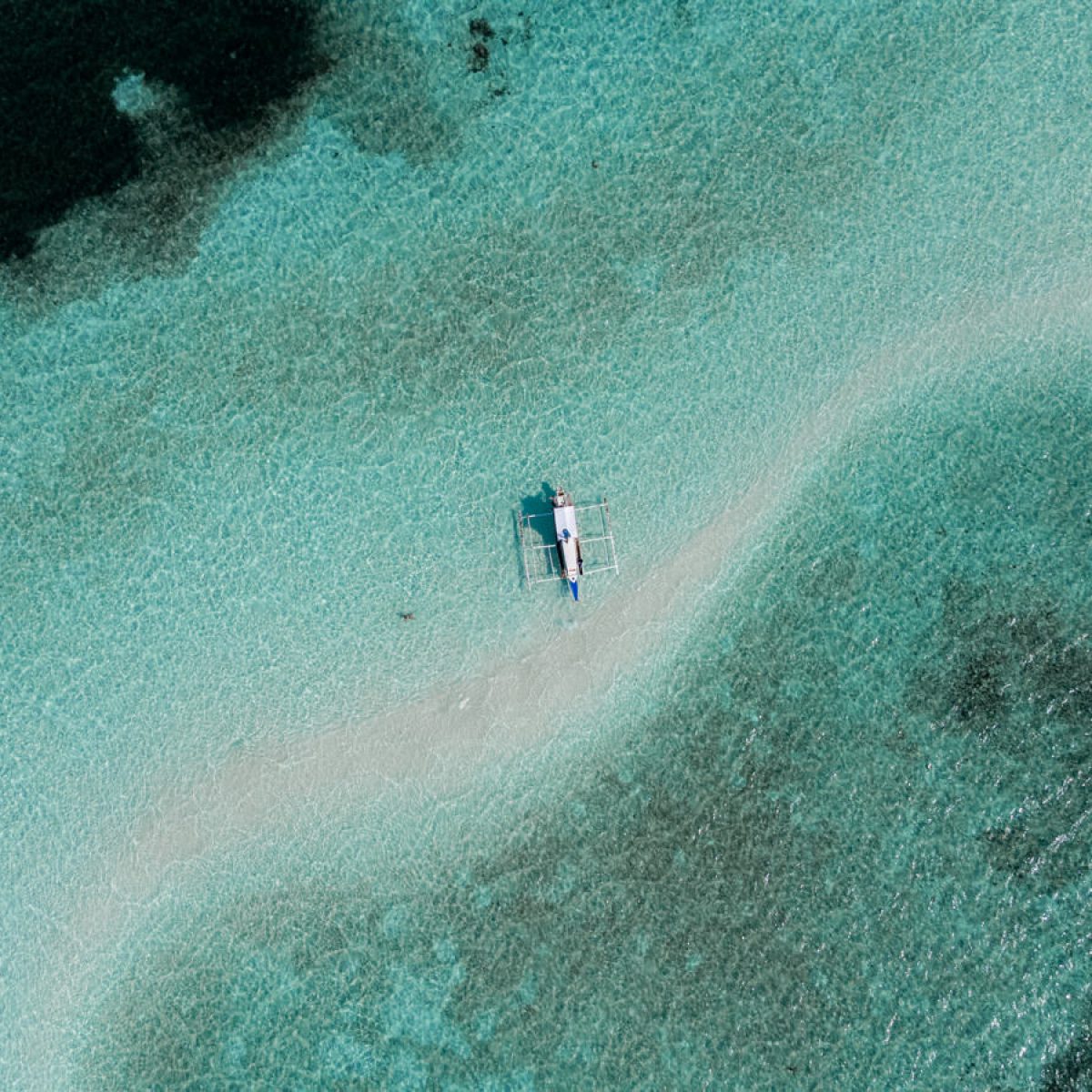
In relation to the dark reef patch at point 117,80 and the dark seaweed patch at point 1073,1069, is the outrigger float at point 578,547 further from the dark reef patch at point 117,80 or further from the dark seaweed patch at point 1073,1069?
the dark seaweed patch at point 1073,1069

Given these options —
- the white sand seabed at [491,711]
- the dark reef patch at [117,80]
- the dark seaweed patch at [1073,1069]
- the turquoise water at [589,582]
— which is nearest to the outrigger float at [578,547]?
the turquoise water at [589,582]

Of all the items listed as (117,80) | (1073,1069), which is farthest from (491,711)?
(117,80)

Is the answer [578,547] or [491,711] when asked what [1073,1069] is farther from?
[578,547]

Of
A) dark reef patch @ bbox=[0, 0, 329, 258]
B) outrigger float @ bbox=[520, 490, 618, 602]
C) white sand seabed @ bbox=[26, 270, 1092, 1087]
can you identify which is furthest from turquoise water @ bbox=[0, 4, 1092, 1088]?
dark reef patch @ bbox=[0, 0, 329, 258]

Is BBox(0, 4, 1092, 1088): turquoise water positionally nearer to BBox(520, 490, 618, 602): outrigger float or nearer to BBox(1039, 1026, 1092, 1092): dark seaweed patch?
BBox(1039, 1026, 1092, 1092): dark seaweed patch

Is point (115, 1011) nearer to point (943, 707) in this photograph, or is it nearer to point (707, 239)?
point (943, 707)

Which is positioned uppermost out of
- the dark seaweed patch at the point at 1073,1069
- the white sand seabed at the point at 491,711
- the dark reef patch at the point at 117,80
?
the dark reef patch at the point at 117,80
